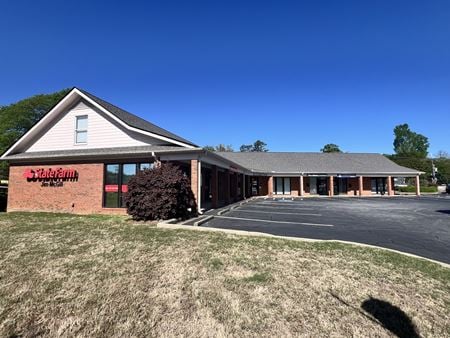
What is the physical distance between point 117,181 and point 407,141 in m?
109

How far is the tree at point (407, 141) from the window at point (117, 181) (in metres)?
102

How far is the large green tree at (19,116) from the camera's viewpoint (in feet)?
104

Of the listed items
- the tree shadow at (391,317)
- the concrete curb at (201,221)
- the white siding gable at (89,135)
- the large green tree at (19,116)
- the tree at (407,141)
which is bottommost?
the tree shadow at (391,317)

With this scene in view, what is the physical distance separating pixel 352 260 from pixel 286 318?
2.84 m

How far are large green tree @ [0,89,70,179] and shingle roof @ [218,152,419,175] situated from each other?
23.9 metres

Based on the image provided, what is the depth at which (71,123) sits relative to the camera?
15258mm

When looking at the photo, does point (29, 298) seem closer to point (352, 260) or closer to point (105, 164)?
point (352, 260)

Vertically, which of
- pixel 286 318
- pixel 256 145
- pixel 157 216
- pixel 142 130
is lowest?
pixel 286 318

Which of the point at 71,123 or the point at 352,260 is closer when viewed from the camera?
the point at 352,260

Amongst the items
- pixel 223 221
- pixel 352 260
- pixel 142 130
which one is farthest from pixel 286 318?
pixel 142 130

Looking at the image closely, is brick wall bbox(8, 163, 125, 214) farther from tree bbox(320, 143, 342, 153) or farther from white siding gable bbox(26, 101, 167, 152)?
tree bbox(320, 143, 342, 153)

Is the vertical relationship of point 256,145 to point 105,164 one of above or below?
above

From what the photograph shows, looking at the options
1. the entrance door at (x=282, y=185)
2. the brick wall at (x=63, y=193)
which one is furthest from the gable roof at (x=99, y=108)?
the entrance door at (x=282, y=185)

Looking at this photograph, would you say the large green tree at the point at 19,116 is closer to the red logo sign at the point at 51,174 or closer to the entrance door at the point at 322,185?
the red logo sign at the point at 51,174
